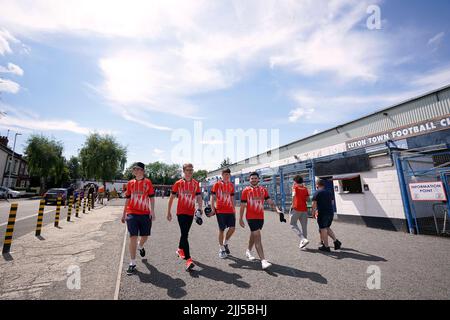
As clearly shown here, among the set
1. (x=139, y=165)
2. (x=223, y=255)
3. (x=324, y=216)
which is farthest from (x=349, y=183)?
(x=139, y=165)

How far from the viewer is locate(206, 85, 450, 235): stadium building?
8.09m

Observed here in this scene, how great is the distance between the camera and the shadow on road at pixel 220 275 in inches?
141

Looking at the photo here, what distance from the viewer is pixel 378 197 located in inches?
374

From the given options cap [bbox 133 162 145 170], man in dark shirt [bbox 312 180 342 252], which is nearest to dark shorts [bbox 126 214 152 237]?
cap [bbox 133 162 145 170]

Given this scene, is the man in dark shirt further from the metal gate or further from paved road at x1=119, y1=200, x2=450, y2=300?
the metal gate

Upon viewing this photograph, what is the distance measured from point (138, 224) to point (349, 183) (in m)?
10.3

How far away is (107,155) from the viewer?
38562 mm

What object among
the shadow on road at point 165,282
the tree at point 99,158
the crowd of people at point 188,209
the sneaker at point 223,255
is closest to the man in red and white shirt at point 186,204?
the crowd of people at point 188,209

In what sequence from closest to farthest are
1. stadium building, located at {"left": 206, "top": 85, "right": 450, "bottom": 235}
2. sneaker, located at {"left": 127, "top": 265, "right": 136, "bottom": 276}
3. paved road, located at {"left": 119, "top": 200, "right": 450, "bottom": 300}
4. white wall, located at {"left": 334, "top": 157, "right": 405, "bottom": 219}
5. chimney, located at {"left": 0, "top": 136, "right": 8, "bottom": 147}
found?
paved road, located at {"left": 119, "top": 200, "right": 450, "bottom": 300}, sneaker, located at {"left": 127, "top": 265, "right": 136, "bottom": 276}, stadium building, located at {"left": 206, "top": 85, "right": 450, "bottom": 235}, white wall, located at {"left": 334, "top": 157, "right": 405, "bottom": 219}, chimney, located at {"left": 0, "top": 136, "right": 8, "bottom": 147}

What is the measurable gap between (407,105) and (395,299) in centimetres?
1741

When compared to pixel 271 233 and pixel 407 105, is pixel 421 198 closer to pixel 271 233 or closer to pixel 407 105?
pixel 271 233

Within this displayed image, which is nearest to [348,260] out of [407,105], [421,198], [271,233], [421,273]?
[421,273]

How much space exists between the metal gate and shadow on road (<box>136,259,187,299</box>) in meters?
8.40

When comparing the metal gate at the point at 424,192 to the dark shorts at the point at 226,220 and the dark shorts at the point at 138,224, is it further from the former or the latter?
the dark shorts at the point at 138,224
